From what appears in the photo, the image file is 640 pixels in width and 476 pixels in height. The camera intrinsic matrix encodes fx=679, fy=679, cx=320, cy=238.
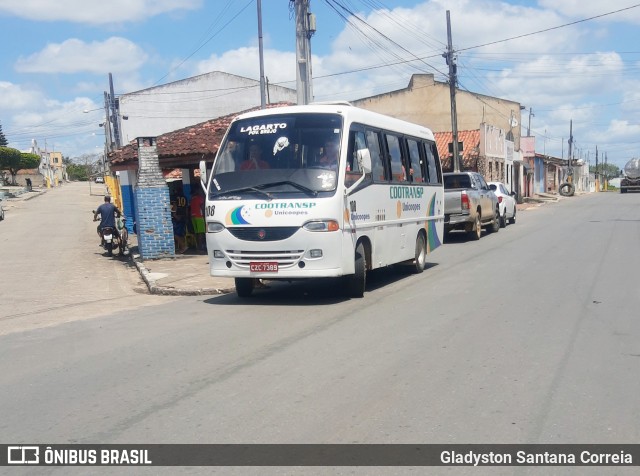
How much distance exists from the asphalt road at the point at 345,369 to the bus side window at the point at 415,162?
3.10m

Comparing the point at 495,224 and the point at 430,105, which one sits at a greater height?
the point at 430,105

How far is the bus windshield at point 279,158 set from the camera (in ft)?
32.8

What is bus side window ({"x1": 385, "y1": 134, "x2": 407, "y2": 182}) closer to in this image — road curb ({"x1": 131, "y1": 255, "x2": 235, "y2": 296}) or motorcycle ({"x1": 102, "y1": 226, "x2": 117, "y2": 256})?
road curb ({"x1": 131, "y1": 255, "x2": 235, "y2": 296})

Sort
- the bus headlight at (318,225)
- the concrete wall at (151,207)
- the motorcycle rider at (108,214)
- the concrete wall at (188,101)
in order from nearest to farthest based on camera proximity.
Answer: the bus headlight at (318,225) → the concrete wall at (151,207) → the motorcycle rider at (108,214) → the concrete wall at (188,101)

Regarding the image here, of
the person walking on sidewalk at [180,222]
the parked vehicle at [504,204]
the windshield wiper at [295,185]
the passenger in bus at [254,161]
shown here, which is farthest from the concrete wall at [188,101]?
the windshield wiper at [295,185]

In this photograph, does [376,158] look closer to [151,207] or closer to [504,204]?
[151,207]

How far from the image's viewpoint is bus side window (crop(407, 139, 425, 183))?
45.0ft

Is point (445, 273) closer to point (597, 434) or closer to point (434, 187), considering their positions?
point (434, 187)

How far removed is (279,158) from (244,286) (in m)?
2.23

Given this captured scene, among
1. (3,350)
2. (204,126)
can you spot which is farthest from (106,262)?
(3,350)

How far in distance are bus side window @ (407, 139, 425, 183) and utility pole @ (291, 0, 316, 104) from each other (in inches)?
181

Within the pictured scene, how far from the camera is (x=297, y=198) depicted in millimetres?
9852

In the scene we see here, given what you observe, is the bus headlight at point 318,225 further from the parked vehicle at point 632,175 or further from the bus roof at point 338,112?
the parked vehicle at point 632,175

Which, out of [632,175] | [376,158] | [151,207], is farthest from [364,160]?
[632,175]
